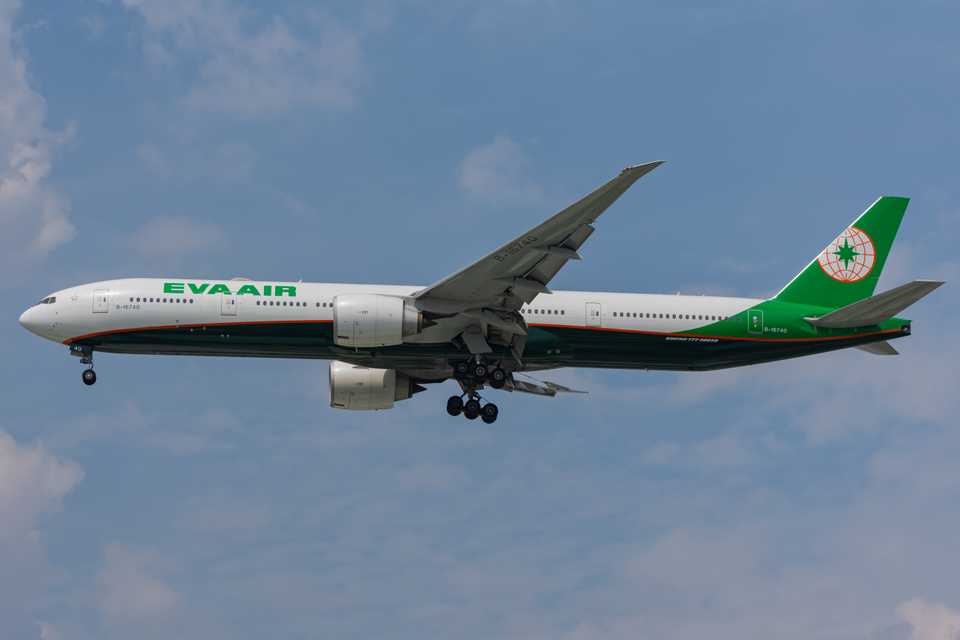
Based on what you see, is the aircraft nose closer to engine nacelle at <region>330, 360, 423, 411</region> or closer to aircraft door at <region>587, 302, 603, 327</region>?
engine nacelle at <region>330, 360, 423, 411</region>

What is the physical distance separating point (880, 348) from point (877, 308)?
Answer: 8.32ft

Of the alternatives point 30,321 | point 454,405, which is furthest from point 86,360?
point 454,405

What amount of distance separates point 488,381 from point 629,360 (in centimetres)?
447

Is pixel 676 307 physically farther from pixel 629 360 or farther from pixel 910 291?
pixel 910 291

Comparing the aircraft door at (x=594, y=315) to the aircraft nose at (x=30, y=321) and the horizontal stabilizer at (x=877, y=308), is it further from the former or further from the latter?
the aircraft nose at (x=30, y=321)

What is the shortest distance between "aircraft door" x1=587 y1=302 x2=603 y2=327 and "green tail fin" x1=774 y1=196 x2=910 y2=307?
6390 mm

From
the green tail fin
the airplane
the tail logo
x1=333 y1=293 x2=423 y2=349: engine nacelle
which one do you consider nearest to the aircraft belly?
the airplane

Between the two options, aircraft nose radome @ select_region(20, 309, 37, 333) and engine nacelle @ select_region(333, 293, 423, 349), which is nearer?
engine nacelle @ select_region(333, 293, 423, 349)

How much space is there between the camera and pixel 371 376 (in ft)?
158

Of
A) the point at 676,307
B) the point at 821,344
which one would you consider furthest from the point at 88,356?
the point at 821,344

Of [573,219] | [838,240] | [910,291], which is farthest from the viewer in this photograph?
[838,240]

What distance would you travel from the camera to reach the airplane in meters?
42.7

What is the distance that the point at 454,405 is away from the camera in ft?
153

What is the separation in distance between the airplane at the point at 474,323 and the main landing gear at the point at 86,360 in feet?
0.15
